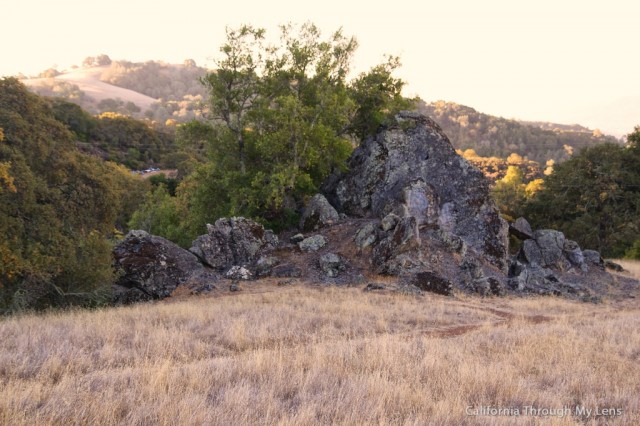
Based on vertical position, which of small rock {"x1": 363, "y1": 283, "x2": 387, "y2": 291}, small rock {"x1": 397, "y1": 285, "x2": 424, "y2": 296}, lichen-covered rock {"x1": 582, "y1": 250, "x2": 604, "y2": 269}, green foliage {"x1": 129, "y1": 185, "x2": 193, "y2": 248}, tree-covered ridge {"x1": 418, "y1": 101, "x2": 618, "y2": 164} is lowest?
green foliage {"x1": 129, "y1": 185, "x2": 193, "y2": 248}

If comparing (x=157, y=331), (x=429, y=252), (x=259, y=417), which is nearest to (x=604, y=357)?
(x=259, y=417)

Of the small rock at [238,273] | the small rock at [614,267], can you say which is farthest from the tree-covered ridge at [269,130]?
the small rock at [614,267]

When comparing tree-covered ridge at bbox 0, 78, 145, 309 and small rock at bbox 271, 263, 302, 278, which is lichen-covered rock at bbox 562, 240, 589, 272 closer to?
small rock at bbox 271, 263, 302, 278

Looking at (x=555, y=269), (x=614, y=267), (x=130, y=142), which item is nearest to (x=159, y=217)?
(x=555, y=269)

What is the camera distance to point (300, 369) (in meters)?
7.46

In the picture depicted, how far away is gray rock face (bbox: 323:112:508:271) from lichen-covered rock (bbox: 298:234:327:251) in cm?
445

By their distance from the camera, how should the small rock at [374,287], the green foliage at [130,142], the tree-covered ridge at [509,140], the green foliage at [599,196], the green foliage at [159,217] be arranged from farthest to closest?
1. the tree-covered ridge at [509,140]
2. the green foliage at [130,142]
3. the green foliage at [599,196]
4. the green foliage at [159,217]
5. the small rock at [374,287]

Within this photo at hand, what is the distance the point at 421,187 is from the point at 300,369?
20337mm

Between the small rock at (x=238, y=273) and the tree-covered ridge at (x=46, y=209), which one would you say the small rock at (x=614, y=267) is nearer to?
the small rock at (x=238, y=273)

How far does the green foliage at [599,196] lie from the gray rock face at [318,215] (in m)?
28.4

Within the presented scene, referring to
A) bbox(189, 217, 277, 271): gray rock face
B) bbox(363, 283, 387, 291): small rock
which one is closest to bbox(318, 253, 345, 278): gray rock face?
bbox(363, 283, 387, 291): small rock

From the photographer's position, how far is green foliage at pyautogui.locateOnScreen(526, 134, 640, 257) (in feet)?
133

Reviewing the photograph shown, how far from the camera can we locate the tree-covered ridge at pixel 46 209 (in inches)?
570

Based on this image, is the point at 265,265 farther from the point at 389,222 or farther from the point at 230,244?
the point at 389,222
